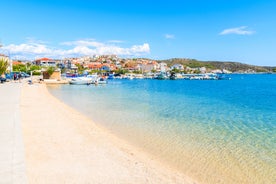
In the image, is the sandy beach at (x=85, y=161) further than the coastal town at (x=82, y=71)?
No

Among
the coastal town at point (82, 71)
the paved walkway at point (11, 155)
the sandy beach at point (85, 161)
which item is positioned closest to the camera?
the paved walkway at point (11, 155)

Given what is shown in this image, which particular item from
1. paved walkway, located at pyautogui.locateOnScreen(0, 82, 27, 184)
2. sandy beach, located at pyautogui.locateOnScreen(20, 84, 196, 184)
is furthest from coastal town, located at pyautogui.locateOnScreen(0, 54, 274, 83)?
sandy beach, located at pyautogui.locateOnScreen(20, 84, 196, 184)

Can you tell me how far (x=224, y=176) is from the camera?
6.84 m

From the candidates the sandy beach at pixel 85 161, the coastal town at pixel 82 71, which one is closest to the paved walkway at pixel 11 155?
the sandy beach at pixel 85 161

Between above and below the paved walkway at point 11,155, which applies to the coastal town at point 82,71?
above

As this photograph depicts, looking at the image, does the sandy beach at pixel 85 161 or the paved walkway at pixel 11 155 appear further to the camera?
the sandy beach at pixel 85 161

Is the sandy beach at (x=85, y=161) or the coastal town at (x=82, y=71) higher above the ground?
the coastal town at (x=82, y=71)

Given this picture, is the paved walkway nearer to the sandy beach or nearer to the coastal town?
the sandy beach

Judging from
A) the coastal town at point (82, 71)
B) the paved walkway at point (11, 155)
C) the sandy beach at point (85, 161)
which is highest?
the coastal town at point (82, 71)

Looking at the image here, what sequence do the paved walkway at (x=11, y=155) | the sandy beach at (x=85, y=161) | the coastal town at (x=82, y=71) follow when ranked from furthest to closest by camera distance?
1. the coastal town at (x=82, y=71)
2. the sandy beach at (x=85, y=161)
3. the paved walkway at (x=11, y=155)

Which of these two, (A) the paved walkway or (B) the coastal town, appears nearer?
(A) the paved walkway

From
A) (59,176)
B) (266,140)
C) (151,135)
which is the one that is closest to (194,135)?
(151,135)

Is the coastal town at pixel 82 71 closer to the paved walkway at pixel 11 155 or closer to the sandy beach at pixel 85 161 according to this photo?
the paved walkway at pixel 11 155

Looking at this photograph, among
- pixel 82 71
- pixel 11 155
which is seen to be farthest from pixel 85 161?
pixel 82 71
